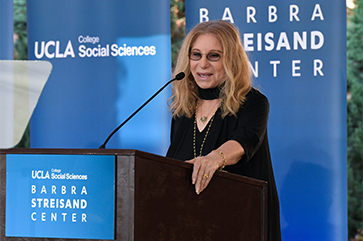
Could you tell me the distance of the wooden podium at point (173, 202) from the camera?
950mm

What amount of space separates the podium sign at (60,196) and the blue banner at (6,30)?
2.59 metres

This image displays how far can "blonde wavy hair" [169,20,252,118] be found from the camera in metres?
1.77

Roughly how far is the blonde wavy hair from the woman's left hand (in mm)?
548

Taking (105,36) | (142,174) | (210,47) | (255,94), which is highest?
(105,36)

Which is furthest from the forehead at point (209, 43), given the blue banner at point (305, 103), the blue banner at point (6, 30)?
the blue banner at point (6, 30)

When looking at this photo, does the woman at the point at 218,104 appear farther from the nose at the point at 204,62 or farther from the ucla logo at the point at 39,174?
the ucla logo at the point at 39,174

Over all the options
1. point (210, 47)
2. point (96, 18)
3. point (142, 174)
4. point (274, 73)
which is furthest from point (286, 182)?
point (142, 174)

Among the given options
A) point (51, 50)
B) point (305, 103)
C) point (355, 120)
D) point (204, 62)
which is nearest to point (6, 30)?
point (51, 50)

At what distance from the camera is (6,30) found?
11.0 feet

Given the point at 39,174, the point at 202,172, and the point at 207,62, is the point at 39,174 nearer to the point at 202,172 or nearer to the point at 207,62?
the point at 202,172

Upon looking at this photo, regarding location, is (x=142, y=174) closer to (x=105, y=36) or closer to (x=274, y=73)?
(x=274, y=73)

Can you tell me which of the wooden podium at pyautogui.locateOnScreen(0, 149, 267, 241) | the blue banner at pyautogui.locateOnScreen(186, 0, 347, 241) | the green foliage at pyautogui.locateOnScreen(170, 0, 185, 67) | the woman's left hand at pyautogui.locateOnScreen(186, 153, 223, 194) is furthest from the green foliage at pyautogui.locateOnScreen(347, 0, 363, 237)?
the woman's left hand at pyautogui.locateOnScreen(186, 153, 223, 194)

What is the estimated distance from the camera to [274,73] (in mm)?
3006

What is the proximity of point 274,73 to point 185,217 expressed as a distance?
2072mm
